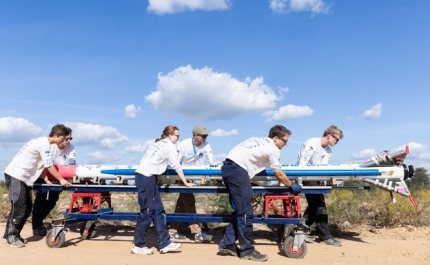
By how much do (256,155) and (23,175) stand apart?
383cm

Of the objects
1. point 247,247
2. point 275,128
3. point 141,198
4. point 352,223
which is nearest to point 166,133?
point 141,198

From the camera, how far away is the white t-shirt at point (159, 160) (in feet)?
20.6

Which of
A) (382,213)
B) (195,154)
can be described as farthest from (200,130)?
(382,213)

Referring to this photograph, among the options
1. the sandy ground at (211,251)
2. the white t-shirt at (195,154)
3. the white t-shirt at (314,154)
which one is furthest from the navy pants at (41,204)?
the white t-shirt at (314,154)

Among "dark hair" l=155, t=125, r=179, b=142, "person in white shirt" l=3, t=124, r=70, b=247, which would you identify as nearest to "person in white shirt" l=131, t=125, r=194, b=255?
"dark hair" l=155, t=125, r=179, b=142

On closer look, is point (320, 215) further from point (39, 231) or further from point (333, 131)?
point (39, 231)

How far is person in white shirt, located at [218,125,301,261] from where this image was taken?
5.82 meters

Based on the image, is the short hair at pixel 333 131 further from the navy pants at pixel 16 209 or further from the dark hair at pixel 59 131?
the navy pants at pixel 16 209

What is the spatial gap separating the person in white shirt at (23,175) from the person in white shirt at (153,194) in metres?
1.58

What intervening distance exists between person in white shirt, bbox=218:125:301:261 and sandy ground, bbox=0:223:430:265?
220 millimetres

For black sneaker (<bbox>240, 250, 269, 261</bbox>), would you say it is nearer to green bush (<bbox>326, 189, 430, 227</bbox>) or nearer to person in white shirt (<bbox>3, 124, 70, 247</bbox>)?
green bush (<bbox>326, 189, 430, 227</bbox>)

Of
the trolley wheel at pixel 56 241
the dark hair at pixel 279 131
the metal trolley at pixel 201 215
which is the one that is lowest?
the trolley wheel at pixel 56 241

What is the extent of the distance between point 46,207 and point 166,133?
299 cm

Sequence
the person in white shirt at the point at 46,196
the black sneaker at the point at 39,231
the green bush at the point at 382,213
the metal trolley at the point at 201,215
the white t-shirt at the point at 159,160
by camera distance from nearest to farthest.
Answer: the metal trolley at the point at 201,215, the white t-shirt at the point at 159,160, the person in white shirt at the point at 46,196, the black sneaker at the point at 39,231, the green bush at the point at 382,213
